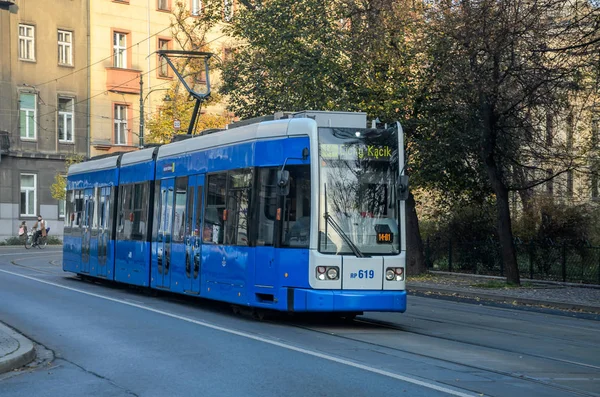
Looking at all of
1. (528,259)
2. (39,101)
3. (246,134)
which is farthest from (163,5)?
(246,134)

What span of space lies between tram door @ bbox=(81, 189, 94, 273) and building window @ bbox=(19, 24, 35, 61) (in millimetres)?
28872

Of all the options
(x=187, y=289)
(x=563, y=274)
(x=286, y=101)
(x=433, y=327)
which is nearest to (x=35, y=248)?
(x=286, y=101)

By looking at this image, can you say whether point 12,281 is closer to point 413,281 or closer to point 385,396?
point 413,281

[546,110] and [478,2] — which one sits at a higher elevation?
[478,2]

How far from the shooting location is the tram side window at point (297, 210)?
1419 centimetres

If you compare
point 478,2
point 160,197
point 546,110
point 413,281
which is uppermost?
point 478,2

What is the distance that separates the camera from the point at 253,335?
13.1 metres

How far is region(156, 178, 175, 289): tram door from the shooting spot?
62.3 ft

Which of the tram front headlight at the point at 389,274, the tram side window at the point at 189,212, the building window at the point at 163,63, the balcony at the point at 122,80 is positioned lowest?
the tram front headlight at the point at 389,274

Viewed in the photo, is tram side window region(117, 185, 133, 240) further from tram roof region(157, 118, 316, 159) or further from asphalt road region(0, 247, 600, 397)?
asphalt road region(0, 247, 600, 397)

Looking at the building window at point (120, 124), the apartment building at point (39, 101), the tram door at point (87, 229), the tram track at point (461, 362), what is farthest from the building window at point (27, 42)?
the tram track at point (461, 362)

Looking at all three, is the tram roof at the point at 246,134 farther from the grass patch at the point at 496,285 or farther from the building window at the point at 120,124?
the building window at the point at 120,124

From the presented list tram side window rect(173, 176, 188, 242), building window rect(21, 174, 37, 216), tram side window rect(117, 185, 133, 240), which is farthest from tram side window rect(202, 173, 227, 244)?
building window rect(21, 174, 37, 216)

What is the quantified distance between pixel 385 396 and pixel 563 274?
828 inches
